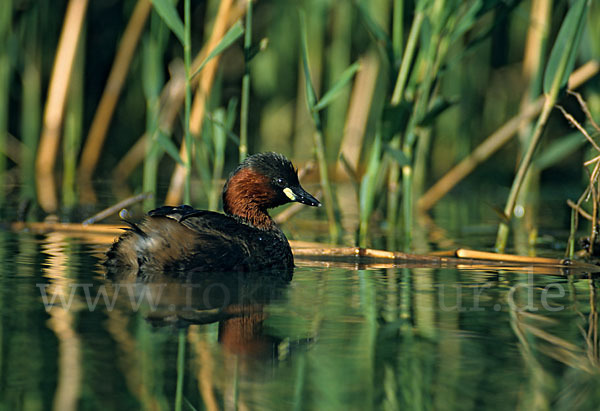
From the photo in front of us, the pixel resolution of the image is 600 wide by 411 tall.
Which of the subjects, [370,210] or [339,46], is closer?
[370,210]

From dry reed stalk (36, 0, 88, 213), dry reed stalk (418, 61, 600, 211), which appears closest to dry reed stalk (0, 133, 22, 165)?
dry reed stalk (36, 0, 88, 213)

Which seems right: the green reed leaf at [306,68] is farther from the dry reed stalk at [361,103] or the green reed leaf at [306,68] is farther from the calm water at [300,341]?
the dry reed stalk at [361,103]

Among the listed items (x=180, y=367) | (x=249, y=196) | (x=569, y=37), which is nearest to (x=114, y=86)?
(x=249, y=196)

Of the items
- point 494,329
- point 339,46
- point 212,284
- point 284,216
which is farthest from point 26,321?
point 339,46

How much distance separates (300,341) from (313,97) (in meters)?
2.26

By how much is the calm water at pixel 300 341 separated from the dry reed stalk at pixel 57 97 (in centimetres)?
357

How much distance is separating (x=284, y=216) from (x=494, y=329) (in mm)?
2664

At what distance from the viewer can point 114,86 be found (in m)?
8.41

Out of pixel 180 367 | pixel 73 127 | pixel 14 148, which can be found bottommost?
pixel 180 367

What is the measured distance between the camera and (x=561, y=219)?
6730 millimetres

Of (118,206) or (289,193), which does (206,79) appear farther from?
(289,193)

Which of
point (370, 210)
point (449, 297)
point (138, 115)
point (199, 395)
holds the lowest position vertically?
point (199, 395)

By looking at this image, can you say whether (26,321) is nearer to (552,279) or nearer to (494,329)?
(494,329)

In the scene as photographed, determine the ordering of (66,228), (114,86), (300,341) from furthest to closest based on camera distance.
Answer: (114,86)
(66,228)
(300,341)
